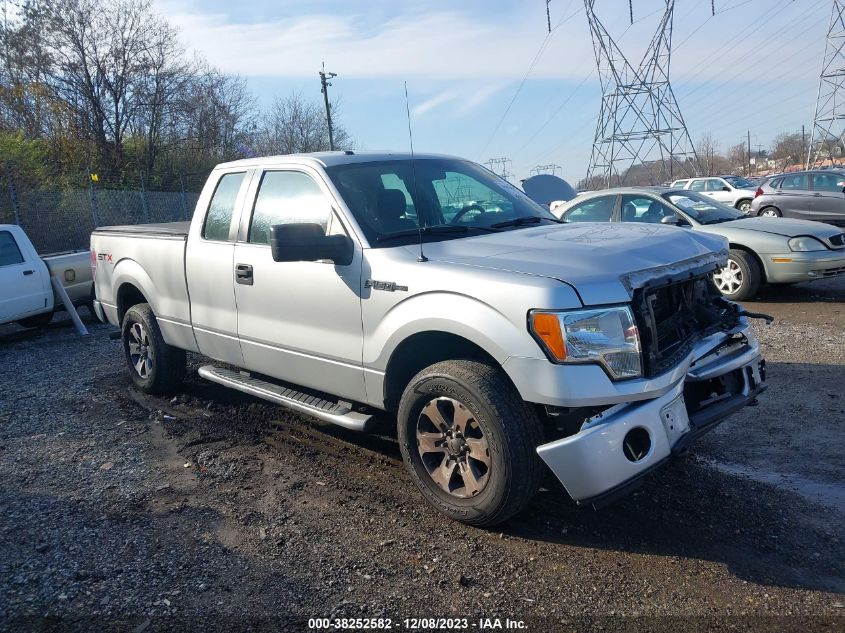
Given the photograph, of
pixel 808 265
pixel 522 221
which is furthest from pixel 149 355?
pixel 808 265

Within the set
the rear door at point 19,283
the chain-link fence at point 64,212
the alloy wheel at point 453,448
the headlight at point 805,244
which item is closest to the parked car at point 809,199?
A: the headlight at point 805,244

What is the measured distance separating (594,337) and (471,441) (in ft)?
2.75

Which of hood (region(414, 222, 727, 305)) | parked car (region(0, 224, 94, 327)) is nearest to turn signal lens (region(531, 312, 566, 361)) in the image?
hood (region(414, 222, 727, 305))

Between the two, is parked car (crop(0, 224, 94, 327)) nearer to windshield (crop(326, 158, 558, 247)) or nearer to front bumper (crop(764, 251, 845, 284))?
windshield (crop(326, 158, 558, 247))

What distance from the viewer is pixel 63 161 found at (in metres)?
27.1

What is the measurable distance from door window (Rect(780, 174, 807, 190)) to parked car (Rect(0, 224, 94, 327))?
745 inches

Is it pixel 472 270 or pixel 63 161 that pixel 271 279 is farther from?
pixel 63 161

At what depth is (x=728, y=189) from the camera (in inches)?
958

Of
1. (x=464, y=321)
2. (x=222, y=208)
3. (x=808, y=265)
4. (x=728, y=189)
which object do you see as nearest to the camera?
(x=464, y=321)

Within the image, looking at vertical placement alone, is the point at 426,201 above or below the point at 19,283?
above

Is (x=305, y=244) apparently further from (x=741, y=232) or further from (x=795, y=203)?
(x=795, y=203)

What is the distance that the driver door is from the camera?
13.6ft

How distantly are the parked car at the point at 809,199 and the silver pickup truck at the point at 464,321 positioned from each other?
14949 mm

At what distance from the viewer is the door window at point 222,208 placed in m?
5.13
